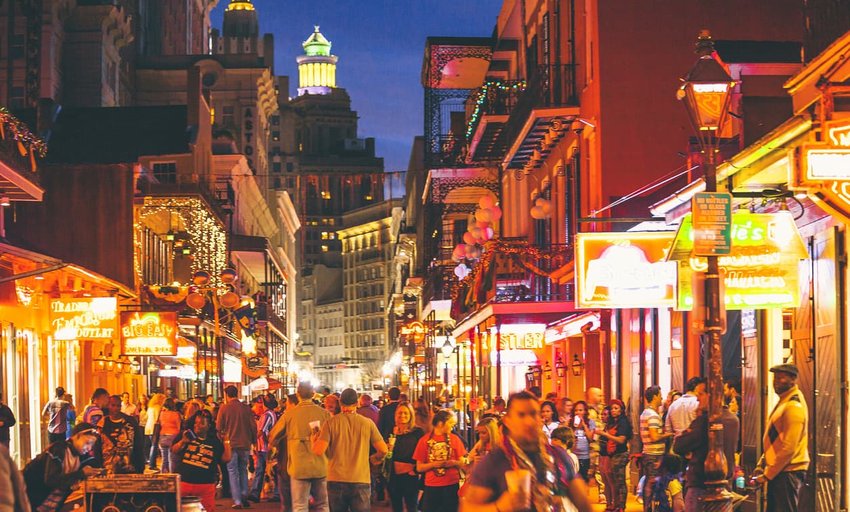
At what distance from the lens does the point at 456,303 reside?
43594mm

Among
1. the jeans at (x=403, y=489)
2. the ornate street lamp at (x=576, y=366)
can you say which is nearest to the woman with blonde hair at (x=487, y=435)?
the jeans at (x=403, y=489)

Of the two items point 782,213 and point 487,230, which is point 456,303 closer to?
point 487,230

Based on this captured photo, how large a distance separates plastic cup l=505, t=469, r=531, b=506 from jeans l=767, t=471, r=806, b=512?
494 cm

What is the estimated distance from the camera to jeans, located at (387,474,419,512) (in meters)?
16.6

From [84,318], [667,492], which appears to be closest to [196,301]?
[84,318]

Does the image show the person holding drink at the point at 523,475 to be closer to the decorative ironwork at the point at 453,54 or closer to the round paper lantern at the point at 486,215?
the round paper lantern at the point at 486,215

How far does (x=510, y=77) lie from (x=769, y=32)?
53.0 feet

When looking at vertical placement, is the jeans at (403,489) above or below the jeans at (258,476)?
above

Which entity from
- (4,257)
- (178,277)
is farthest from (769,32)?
(178,277)

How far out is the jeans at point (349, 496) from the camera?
15266 mm

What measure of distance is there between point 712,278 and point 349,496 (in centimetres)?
487

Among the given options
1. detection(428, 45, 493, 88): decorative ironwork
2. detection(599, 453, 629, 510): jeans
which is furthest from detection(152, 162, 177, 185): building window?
detection(599, 453, 629, 510): jeans

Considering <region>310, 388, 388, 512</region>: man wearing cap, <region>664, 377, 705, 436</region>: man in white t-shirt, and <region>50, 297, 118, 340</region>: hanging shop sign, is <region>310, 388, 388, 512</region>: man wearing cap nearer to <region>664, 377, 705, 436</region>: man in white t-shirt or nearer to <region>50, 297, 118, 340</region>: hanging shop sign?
<region>664, 377, 705, 436</region>: man in white t-shirt

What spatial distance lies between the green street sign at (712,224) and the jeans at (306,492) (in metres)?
5.70
